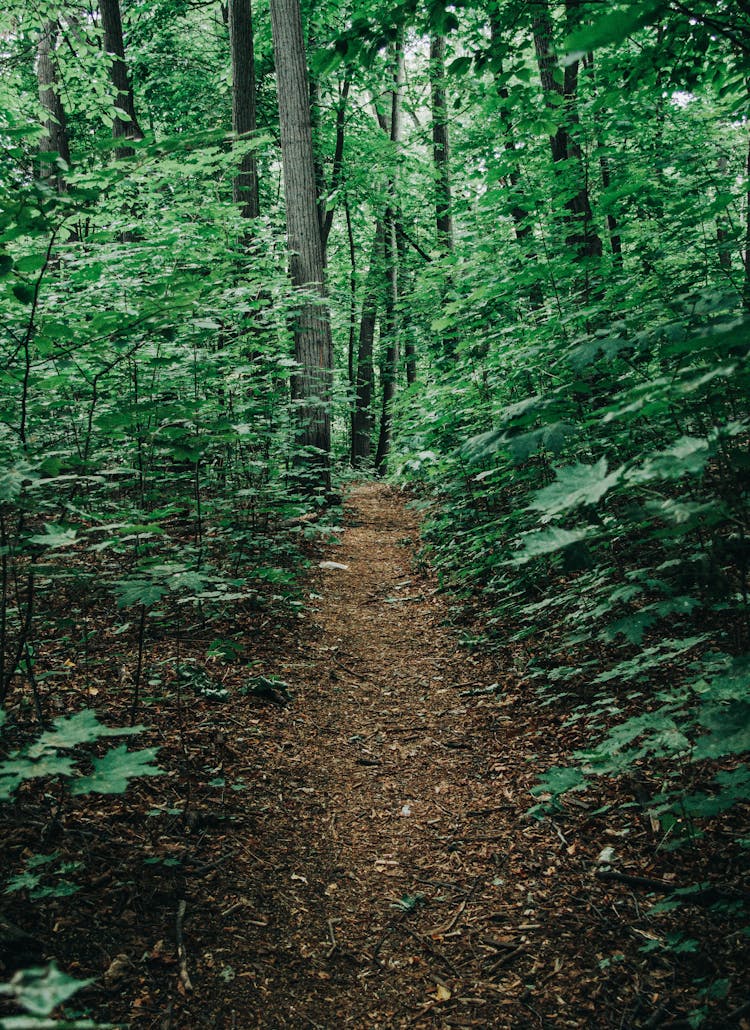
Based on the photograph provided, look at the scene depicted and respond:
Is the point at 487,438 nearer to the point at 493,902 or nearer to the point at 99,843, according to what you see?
the point at 493,902

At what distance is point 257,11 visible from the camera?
12391 mm

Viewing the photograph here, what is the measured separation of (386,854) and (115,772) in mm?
1602

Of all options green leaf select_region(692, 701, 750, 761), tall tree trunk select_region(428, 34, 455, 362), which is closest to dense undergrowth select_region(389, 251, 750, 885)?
green leaf select_region(692, 701, 750, 761)

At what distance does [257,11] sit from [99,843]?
49.4ft

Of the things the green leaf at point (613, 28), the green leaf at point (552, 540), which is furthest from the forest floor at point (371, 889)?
the green leaf at point (613, 28)

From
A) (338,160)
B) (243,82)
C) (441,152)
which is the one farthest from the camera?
(441,152)

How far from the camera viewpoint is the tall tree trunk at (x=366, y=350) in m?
15.6

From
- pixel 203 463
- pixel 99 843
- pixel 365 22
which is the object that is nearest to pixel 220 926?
pixel 99 843

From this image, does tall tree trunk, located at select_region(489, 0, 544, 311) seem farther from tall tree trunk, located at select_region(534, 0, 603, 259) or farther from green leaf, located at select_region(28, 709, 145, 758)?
green leaf, located at select_region(28, 709, 145, 758)

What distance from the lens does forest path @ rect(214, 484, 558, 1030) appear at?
2.09m

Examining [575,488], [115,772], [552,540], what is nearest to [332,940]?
[115,772]

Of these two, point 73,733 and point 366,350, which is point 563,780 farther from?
point 366,350

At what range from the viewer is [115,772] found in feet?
5.49

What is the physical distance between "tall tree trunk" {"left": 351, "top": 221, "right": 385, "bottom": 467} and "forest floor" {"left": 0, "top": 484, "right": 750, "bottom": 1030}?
430 inches
